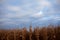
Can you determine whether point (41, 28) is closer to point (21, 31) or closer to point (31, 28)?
point (31, 28)

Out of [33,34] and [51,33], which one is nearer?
[51,33]

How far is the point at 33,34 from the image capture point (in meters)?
9.35

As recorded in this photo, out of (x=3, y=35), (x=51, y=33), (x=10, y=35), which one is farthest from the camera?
(x=10, y=35)

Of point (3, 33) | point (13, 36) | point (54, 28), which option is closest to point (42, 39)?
point (54, 28)

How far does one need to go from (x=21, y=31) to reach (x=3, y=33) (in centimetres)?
108

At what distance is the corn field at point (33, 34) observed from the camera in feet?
29.1

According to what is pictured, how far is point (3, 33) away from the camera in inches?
365

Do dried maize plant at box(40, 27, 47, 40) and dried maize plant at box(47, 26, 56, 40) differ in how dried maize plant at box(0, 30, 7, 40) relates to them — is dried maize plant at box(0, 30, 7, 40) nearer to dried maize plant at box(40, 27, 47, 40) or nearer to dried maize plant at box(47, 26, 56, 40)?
dried maize plant at box(40, 27, 47, 40)

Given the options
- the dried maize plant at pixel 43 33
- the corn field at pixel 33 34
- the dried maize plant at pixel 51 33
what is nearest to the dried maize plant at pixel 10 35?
the corn field at pixel 33 34

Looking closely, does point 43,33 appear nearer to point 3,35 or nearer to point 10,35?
point 10,35

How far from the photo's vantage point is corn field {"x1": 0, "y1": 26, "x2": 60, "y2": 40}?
8855 millimetres

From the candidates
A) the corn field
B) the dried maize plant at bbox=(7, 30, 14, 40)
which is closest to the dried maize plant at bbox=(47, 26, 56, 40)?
the corn field

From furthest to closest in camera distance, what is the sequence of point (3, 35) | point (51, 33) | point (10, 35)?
point (10, 35)
point (3, 35)
point (51, 33)

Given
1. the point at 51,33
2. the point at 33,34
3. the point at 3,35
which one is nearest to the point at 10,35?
the point at 3,35
